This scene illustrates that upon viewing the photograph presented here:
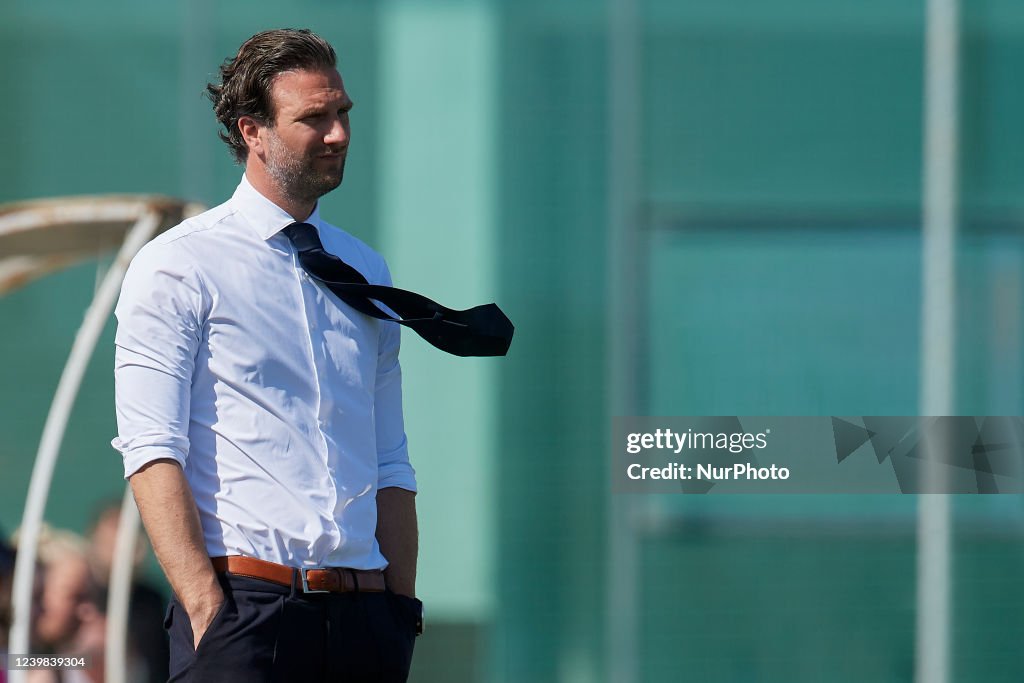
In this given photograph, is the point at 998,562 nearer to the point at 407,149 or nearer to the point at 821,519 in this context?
the point at 821,519

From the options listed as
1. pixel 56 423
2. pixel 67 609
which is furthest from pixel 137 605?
pixel 56 423

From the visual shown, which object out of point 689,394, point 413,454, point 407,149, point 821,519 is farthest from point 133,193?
point 821,519

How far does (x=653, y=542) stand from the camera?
491cm

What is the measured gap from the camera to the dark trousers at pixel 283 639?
2.04 meters

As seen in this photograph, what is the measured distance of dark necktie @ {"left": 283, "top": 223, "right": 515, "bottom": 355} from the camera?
2.25 meters

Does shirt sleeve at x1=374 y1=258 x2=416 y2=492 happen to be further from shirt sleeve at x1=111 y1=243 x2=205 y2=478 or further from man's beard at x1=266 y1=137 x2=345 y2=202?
shirt sleeve at x1=111 y1=243 x2=205 y2=478

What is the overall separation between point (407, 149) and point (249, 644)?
311 cm

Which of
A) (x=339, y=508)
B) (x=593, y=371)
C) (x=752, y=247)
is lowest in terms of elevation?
(x=339, y=508)

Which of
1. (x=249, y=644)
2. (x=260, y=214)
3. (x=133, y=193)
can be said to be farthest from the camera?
(x=133, y=193)

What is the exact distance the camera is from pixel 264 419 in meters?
2.11

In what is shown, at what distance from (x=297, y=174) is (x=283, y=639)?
706 millimetres

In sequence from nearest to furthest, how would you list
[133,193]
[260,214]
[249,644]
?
[249,644] → [260,214] → [133,193]

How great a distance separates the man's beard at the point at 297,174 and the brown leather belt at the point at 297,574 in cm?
57

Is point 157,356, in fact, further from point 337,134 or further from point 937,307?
point 937,307
